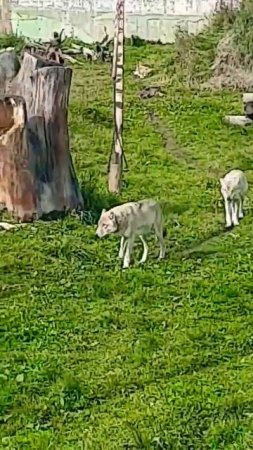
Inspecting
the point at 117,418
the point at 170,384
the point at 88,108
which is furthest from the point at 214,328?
the point at 88,108

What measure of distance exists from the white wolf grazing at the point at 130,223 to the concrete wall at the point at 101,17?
1602 centimetres

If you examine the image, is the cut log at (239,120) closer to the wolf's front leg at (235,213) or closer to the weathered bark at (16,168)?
the wolf's front leg at (235,213)

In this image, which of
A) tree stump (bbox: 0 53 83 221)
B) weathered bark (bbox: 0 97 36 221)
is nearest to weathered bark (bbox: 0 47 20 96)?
tree stump (bbox: 0 53 83 221)

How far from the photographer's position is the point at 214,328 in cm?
838

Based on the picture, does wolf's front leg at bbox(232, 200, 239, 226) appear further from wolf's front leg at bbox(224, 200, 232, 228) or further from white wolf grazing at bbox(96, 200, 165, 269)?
white wolf grazing at bbox(96, 200, 165, 269)

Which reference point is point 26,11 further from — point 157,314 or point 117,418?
point 117,418

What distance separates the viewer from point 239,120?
1802 cm

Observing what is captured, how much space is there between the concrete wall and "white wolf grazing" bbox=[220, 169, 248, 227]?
46.3 ft

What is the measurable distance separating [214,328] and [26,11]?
65.5 ft

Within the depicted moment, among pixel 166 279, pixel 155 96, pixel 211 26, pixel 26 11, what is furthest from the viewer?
pixel 26 11

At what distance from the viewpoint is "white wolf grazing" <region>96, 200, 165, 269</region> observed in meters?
10.1

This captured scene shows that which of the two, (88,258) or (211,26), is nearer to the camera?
(88,258)

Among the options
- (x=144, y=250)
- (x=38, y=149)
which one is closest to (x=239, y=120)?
(x=38, y=149)

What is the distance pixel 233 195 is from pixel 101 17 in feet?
49.8
